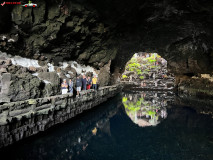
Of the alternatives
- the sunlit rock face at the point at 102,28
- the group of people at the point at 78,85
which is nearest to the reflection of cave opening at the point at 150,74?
the sunlit rock face at the point at 102,28

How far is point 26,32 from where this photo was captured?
22.9 ft

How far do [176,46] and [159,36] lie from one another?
10.9 feet

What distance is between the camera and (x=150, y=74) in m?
29.6

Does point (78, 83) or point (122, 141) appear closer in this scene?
point (122, 141)

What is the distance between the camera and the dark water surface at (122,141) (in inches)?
193

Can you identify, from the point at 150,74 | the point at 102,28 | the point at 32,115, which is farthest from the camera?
the point at 150,74

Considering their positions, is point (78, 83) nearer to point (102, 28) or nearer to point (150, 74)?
point (102, 28)

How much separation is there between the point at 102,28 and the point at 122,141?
808 centimetres

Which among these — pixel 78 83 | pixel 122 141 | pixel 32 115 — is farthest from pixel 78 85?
pixel 122 141

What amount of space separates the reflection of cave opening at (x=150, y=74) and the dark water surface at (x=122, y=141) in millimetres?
19757

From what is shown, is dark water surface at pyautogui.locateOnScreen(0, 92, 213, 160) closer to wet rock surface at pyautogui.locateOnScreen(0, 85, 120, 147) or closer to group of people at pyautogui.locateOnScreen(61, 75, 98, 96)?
wet rock surface at pyautogui.locateOnScreen(0, 85, 120, 147)

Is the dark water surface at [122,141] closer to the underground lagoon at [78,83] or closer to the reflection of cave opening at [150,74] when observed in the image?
the underground lagoon at [78,83]

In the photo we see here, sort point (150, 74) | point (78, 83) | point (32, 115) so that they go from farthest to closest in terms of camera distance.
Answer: point (150, 74) → point (78, 83) → point (32, 115)

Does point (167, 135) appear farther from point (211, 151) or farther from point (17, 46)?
point (17, 46)
